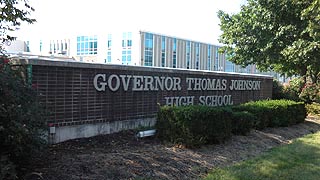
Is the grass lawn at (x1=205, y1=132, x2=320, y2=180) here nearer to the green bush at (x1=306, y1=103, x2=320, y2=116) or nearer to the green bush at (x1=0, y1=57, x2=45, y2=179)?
the green bush at (x1=0, y1=57, x2=45, y2=179)

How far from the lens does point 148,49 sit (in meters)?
66.4

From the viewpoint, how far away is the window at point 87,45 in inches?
2753

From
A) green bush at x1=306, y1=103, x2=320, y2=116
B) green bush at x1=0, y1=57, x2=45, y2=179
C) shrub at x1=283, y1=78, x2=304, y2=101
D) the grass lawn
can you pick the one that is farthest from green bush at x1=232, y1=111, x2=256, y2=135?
shrub at x1=283, y1=78, x2=304, y2=101

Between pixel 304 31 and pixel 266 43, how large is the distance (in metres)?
2.87

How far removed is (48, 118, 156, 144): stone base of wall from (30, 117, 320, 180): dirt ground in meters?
0.17

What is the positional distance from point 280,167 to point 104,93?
13.3 feet

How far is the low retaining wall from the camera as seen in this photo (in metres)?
6.92

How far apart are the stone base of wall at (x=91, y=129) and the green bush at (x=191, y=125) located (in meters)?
0.99

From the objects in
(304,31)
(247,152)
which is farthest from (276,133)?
(304,31)

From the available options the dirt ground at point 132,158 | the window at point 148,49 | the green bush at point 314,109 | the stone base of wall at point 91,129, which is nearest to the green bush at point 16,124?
the dirt ground at point 132,158

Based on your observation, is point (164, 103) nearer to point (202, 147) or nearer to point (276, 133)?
point (202, 147)

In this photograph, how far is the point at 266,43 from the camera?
17750mm

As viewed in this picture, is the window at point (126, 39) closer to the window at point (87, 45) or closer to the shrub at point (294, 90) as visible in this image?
the window at point (87, 45)

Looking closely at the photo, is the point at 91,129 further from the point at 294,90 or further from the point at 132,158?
the point at 294,90
